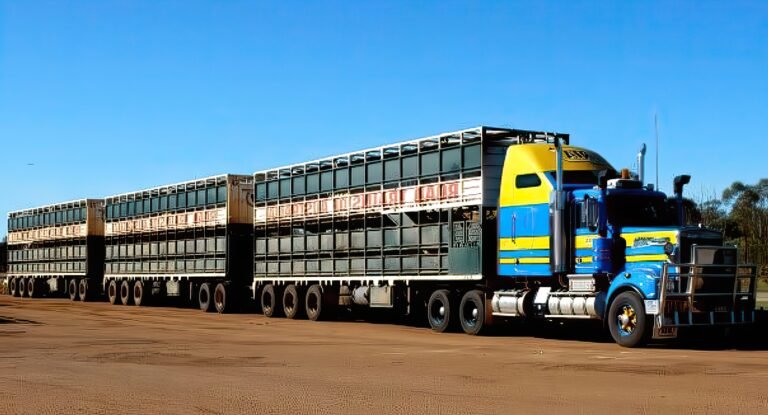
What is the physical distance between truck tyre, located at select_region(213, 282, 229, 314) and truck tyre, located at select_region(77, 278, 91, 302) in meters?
13.0


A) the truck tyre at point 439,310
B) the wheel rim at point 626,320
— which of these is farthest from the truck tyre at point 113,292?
the wheel rim at point 626,320

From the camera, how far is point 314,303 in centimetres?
2828

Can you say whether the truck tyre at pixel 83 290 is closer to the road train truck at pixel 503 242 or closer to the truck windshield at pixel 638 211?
the road train truck at pixel 503 242

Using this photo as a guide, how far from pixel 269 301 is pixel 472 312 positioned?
33.6 ft

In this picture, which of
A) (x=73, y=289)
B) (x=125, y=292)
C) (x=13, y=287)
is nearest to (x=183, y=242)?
(x=125, y=292)

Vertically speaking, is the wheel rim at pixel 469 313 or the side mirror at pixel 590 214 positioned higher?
the side mirror at pixel 590 214

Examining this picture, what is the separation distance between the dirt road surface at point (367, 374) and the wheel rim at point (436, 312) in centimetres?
81

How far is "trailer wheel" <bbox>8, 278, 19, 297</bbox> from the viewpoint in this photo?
53612mm

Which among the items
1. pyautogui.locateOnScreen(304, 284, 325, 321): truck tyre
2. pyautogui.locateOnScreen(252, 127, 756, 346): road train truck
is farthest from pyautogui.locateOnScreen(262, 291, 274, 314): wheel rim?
pyautogui.locateOnScreen(304, 284, 325, 321): truck tyre

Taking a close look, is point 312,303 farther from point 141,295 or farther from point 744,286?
point 744,286

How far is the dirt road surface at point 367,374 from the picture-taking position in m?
10.2

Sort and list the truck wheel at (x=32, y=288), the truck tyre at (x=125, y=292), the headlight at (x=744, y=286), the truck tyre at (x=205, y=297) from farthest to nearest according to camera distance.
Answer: the truck wheel at (x=32, y=288) → the truck tyre at (x=125, y=292) → the truck tyre at (x=205, y=297) → the headlight at (x=744, y=286)

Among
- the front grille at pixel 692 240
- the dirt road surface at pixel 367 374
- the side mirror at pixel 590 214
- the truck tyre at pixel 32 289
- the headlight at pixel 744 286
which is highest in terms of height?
the side mirror at pixel 590 214

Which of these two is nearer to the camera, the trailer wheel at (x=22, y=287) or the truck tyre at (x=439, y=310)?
the truck tyre at (x=439, y=310)
